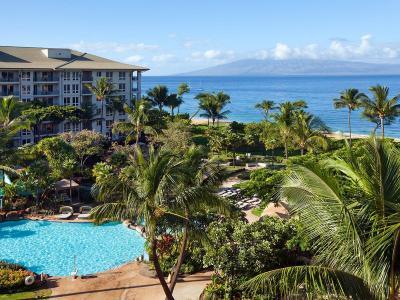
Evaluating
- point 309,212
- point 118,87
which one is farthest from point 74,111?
point 309,212

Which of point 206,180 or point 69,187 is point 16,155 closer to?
point 69,187

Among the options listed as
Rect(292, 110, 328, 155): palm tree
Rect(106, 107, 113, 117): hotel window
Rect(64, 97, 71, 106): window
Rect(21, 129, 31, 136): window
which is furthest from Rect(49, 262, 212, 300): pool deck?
Rect(106, 107, 113, 117): hotel window

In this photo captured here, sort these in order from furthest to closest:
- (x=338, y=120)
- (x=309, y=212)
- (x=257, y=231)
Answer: (x=338, y=120) < (x=257, y=231) < (x=309, y=212)

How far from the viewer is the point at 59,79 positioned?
62.7 m

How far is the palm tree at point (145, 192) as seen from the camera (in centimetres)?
1405

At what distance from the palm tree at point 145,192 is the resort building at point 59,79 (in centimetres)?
4597

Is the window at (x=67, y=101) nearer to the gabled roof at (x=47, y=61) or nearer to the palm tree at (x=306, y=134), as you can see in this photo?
the gabled roof at (x=47, y=61)

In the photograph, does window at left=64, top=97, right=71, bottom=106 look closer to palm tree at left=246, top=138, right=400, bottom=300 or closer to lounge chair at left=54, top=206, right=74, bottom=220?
lounge chair at left=54, top=206, right=74, bottom=220

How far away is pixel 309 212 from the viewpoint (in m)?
8.66

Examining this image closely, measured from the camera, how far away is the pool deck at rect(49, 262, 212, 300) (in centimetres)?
2186

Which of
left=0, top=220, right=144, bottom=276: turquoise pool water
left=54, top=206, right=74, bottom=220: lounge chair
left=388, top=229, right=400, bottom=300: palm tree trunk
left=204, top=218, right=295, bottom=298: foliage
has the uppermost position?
left=388, top=229, right=400, bottom=300: palm tree trunk

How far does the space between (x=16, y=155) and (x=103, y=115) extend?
30620mm

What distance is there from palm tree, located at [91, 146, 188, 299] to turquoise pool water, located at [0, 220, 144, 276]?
13.9 m

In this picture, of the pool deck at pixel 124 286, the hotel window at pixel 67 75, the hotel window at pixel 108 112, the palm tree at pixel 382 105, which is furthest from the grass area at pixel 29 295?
the hotel window at pixel 108 112
